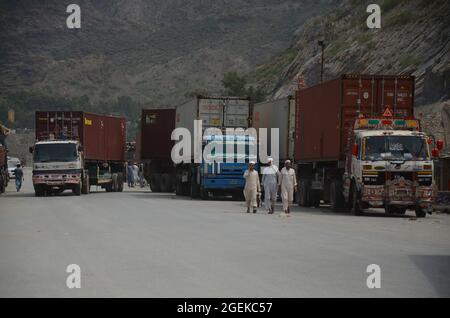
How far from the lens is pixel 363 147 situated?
28641mm

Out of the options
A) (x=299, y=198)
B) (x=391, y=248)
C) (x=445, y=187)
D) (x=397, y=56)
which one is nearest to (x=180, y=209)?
(x=299, y=198)

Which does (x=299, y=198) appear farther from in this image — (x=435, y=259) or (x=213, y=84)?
(x=213, y=84)

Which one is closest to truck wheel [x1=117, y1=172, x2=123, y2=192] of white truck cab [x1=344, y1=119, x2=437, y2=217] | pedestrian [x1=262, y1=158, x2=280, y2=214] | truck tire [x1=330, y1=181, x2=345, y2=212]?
truck tire [x1=330, y1=181, x2=345, y2=212]

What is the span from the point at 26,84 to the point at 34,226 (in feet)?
551

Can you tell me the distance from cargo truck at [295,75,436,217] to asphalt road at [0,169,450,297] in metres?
1.47

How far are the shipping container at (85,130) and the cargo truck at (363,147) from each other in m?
12.1

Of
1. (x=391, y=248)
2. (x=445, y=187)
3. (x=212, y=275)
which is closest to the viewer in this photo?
(x=212, y=275)

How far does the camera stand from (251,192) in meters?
30.5

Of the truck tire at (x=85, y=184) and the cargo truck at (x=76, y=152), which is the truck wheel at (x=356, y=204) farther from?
the truck tire at (x=85, y=184)

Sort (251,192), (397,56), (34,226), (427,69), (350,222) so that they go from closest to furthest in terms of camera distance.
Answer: (34,226)
(350,222)
(251,192)
(427,69)
(397,56)

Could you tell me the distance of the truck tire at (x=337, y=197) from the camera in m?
31.7

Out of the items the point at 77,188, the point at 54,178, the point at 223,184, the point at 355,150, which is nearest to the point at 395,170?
the point at 355,150

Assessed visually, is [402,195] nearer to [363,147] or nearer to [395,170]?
[395,170]
